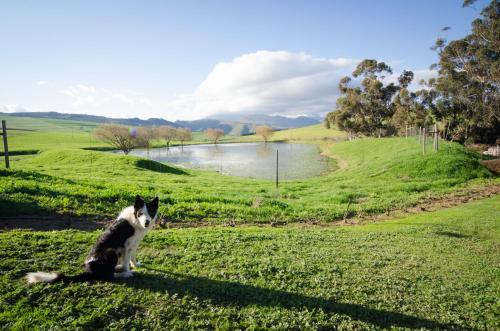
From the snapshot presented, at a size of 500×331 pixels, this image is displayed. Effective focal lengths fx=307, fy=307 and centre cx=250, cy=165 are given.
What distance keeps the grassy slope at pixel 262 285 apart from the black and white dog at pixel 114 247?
11.3 inches

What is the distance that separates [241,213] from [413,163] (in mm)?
31254

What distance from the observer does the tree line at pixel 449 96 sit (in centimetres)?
6009

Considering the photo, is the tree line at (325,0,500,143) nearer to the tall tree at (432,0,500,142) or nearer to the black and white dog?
the tall tree at (432,0,500,142)

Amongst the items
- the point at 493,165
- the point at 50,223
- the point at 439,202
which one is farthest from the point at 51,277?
the point at 493,165

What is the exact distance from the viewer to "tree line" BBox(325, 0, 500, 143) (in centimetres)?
6009

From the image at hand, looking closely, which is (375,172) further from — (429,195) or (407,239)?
Result: (407,239)

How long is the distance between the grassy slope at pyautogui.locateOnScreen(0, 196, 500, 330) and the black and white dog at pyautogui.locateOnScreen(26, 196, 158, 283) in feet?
0.94

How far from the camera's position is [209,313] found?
25.0 ft

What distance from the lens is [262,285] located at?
30.6ft

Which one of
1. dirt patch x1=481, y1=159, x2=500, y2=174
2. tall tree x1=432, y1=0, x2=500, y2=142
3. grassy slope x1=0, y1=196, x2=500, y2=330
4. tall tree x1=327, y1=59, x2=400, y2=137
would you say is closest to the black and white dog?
grassy slope x1=0, y1=196, x2=500, y2=330

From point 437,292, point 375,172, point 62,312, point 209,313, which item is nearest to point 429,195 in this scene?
point 375,172

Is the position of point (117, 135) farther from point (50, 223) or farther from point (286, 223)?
point (286, 223)

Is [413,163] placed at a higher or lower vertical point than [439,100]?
lower

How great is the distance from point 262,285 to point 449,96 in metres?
81.2
